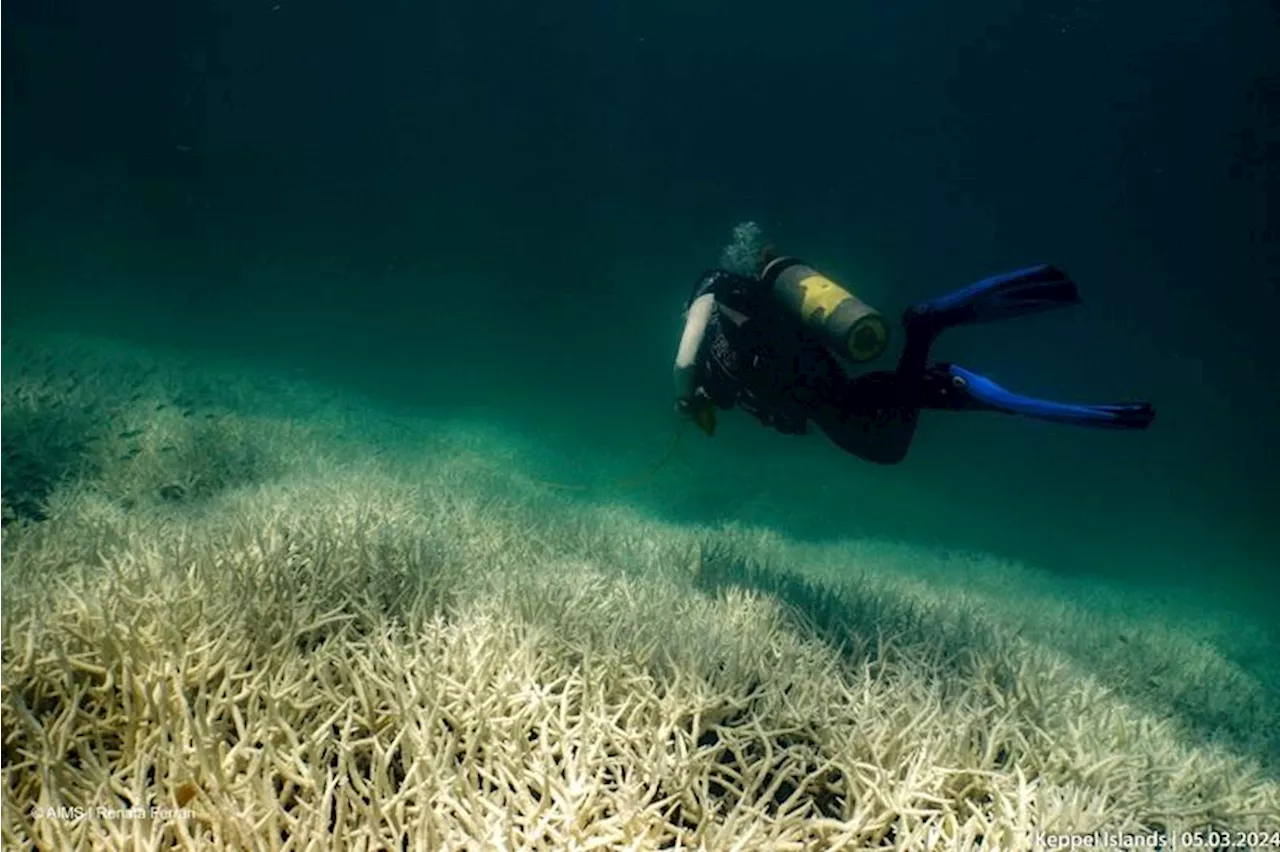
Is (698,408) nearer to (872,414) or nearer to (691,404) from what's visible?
(691,404)

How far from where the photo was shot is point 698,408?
210 inches

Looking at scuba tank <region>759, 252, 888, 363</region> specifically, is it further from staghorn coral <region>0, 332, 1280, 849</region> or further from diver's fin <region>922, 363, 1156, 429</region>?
staghorn coral <region>0, 332, 1280, 849</region>

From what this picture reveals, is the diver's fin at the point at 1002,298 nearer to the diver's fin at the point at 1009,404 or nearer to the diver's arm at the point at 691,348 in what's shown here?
the diver's fin at the point at 1009,404

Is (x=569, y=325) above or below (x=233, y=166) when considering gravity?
below

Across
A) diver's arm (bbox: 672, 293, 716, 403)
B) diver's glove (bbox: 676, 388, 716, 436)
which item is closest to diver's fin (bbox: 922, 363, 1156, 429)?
diver's glove (bbox: 676, 388, 716, 436)

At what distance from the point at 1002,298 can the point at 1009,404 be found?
920mm

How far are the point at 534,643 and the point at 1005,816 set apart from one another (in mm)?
2085

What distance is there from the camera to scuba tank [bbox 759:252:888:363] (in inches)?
186

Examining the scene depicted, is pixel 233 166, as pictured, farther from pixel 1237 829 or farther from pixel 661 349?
pixel 1237 829

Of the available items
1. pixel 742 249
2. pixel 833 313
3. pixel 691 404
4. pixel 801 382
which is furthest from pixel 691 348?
pixel 742 249

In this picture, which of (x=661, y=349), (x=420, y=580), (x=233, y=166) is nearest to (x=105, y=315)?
(x=233, y=166)

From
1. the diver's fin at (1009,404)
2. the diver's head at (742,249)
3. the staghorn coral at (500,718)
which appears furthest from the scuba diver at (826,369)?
the staghorn coral at (500,718)

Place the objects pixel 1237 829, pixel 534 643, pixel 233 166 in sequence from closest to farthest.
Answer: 1. pixel 1237 829
2. pixel 534 643
3. pixel 233 166

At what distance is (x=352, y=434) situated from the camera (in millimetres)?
13789
